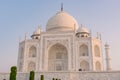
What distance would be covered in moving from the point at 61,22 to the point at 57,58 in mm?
4266

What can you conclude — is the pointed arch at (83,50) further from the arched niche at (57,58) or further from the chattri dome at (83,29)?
the chattri dome at (83,29)

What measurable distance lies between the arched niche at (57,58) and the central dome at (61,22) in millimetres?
2264

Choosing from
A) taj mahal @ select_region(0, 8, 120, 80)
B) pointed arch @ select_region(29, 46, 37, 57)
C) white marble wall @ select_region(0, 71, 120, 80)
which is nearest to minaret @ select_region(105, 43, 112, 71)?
taj mahal @ select_region(0, 8, 120, 80)

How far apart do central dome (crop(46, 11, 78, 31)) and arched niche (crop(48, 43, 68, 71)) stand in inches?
89.2

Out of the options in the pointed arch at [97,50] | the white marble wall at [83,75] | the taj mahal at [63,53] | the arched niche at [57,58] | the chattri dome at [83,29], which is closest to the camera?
the white marble wall at [83,75]

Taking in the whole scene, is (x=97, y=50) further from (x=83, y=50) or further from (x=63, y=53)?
(x=63, y=53)

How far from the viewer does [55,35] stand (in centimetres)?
1989

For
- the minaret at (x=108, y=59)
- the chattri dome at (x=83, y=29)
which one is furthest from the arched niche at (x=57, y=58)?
the minaret at (x=108, y=59)

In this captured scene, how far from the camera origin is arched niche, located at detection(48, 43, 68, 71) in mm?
19844

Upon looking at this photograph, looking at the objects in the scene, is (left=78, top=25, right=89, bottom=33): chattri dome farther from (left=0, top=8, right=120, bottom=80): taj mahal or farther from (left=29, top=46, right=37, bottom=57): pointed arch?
(left=29, top=46, right=37, bottom=57): pointed arch

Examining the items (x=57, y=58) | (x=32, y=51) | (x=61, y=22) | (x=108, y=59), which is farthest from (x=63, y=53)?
(x=108, y=59)

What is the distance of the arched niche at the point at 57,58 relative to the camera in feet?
65.1

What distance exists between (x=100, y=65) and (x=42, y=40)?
20.4 ft

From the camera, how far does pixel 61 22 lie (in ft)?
73.0
